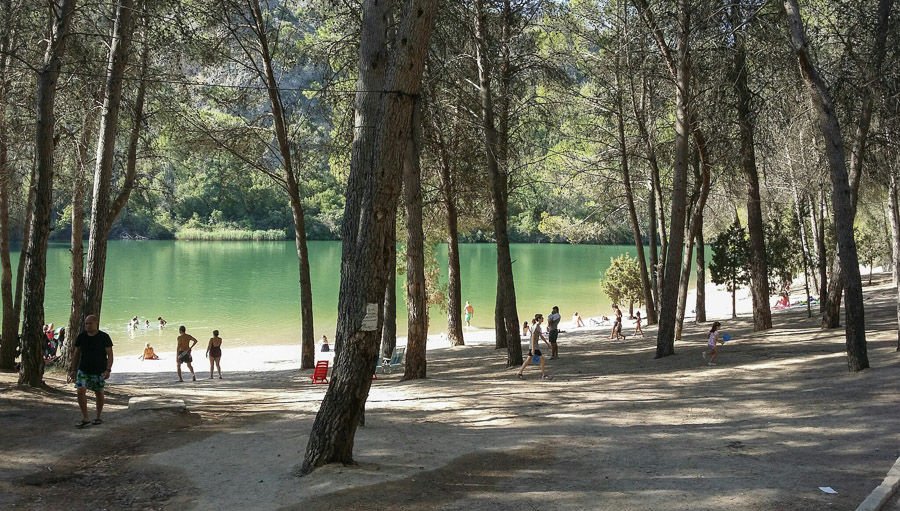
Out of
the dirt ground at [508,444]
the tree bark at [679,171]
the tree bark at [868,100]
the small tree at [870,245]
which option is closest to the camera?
the dirt ground at [508,444]

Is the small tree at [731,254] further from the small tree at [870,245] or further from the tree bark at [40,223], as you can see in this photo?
the tree bark at [40,223]

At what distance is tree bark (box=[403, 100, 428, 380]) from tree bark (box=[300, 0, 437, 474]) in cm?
570

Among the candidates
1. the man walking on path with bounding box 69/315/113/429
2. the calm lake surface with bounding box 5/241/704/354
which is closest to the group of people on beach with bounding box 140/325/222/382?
the man walking on path with bounding box 69/315/113/429

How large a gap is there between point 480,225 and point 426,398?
44.3 feet

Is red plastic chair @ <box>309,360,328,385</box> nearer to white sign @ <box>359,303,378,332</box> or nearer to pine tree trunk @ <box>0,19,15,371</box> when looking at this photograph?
pine tree trunk @ <box>0,19,15,371</box>

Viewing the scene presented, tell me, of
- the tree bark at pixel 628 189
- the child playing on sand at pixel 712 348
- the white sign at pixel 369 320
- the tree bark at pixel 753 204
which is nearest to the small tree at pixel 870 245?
the tree bark at pixel 628 189

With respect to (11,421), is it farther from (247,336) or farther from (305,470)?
(247,336)

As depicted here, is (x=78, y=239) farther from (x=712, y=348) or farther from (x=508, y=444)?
(x=712, y=348)

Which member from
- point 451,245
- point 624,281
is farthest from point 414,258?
point 624,281

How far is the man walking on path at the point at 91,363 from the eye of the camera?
29.3 ft

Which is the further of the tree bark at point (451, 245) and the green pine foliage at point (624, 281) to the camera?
the green pine foliage at point (624, 281)

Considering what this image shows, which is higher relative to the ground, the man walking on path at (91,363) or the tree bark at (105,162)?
the tree bark at (105,162)

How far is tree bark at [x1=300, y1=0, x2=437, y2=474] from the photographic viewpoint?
7.01 meters

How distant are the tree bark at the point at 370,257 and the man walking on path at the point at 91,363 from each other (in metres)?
3.70
